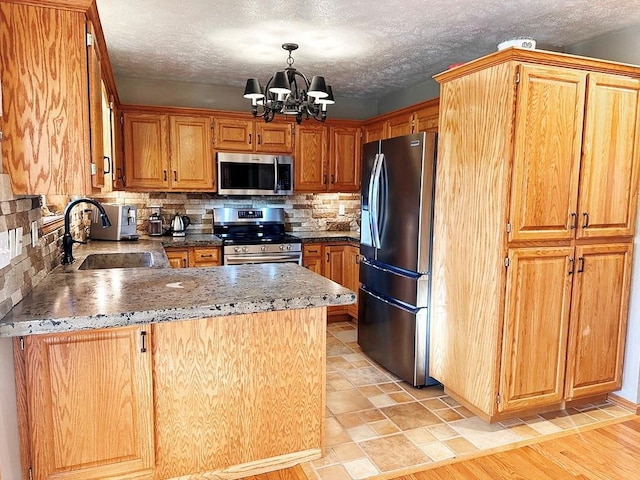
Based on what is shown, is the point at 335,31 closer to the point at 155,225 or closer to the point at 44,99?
the point at 44,99

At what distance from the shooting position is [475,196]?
2.58 m

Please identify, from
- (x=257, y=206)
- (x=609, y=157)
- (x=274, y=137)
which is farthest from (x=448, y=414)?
(x=274, y=137)

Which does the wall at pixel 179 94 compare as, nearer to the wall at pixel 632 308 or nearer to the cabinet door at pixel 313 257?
the cabinet door at pixel 313 257

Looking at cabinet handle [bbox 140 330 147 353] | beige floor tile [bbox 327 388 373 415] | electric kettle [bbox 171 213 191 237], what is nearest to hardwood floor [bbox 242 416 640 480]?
beige floor tile [bbox 327 388 373 415]

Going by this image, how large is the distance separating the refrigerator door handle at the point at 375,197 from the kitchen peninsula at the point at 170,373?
49.3 inches

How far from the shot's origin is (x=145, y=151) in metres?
4.17

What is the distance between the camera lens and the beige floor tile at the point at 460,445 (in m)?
2.36

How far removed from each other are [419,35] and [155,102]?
269 centimetres

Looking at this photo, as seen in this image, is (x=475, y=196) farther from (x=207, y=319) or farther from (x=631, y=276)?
(x=207, y=319)

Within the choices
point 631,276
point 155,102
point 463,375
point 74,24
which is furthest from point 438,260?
point 155,102

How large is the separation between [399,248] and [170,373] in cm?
182

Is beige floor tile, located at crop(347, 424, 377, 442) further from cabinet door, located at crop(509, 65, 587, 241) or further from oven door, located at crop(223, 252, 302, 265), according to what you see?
oven door, located at crop(223, 252, 302, 265)

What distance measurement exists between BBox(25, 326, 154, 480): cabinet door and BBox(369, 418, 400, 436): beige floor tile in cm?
128

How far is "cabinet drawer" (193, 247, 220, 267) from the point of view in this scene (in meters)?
4.13
